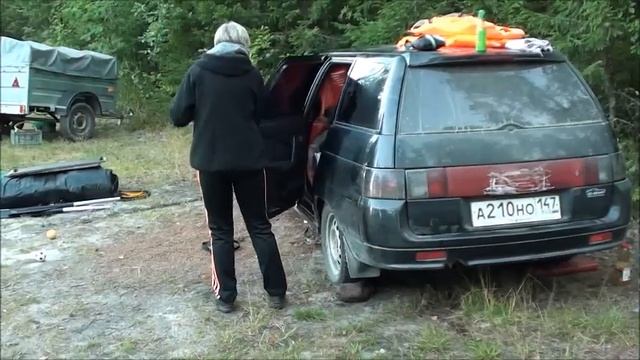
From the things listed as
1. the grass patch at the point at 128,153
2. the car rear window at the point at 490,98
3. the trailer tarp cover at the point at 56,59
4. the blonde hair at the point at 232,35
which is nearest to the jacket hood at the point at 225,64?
the blonde hair at the point at 232,35

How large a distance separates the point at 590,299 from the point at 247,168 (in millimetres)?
2234

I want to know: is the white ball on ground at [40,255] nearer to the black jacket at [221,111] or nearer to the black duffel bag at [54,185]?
the black duffel bag at [54,185]

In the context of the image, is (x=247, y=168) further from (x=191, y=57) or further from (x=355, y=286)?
(x=191, y=57)

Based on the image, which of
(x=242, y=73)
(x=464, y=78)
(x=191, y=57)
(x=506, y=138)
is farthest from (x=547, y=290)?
(x=191, y=57)

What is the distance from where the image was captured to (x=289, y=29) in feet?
41.2

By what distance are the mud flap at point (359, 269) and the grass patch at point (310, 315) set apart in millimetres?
309

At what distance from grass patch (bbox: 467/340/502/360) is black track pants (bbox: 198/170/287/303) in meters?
1.29

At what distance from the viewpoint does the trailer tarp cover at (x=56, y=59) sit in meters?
14.0

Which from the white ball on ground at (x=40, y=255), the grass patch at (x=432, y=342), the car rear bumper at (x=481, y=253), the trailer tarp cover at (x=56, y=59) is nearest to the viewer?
the grass patch at (x=432, y=342)

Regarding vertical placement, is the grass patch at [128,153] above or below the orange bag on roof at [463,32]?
below

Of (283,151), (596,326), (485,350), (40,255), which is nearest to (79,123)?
(40,255)

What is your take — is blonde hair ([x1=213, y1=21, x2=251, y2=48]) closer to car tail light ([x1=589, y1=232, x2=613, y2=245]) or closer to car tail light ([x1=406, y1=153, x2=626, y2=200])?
car tail light ([x1=406, y1=153, x2=626, y2=200])

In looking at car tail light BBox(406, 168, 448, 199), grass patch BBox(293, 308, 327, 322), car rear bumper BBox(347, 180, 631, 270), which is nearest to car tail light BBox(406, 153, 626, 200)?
car tail light BBox(406, 168, 448, 199)

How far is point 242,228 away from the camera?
6.52 meters
